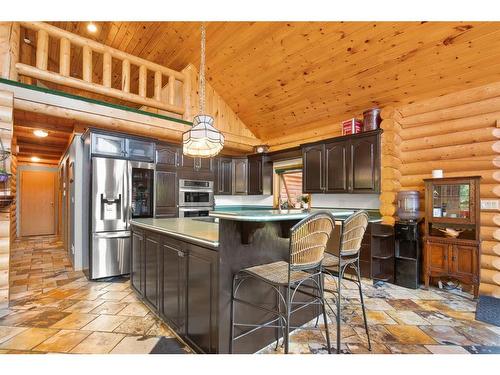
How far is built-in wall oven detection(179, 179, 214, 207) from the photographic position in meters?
4.90

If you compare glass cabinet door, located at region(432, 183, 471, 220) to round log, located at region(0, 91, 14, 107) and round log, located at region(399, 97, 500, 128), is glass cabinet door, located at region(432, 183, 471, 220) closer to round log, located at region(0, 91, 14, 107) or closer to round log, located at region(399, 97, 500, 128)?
round log, located at region(399, 97, 500, 128)

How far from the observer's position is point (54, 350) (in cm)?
203

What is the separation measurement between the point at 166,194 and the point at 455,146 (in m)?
4.57

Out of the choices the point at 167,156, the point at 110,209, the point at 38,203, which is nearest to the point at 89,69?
the point at 167,156

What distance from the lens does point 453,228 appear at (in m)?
3.38

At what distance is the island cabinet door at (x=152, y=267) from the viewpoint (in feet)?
8.27

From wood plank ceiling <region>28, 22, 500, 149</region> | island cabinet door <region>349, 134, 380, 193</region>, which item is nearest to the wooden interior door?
wood plank ceiling <region>28, 22, 500, 149</region>

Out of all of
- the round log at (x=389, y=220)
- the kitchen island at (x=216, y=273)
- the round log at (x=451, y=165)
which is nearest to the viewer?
the kitchen island at (x=216, y=273)

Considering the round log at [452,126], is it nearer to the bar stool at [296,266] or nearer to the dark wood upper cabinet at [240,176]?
the bar stool at [296,266]

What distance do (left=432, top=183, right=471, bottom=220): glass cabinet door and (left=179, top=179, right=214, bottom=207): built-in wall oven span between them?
3.85 m

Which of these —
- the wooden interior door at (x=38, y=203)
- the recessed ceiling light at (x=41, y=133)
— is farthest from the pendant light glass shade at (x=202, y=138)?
the wooden interior door at (x=38, y=203)

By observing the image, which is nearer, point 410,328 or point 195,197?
point 410,328

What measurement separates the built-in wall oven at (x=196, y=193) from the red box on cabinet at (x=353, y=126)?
283cm

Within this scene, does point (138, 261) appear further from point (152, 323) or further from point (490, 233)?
point (490, 233)
